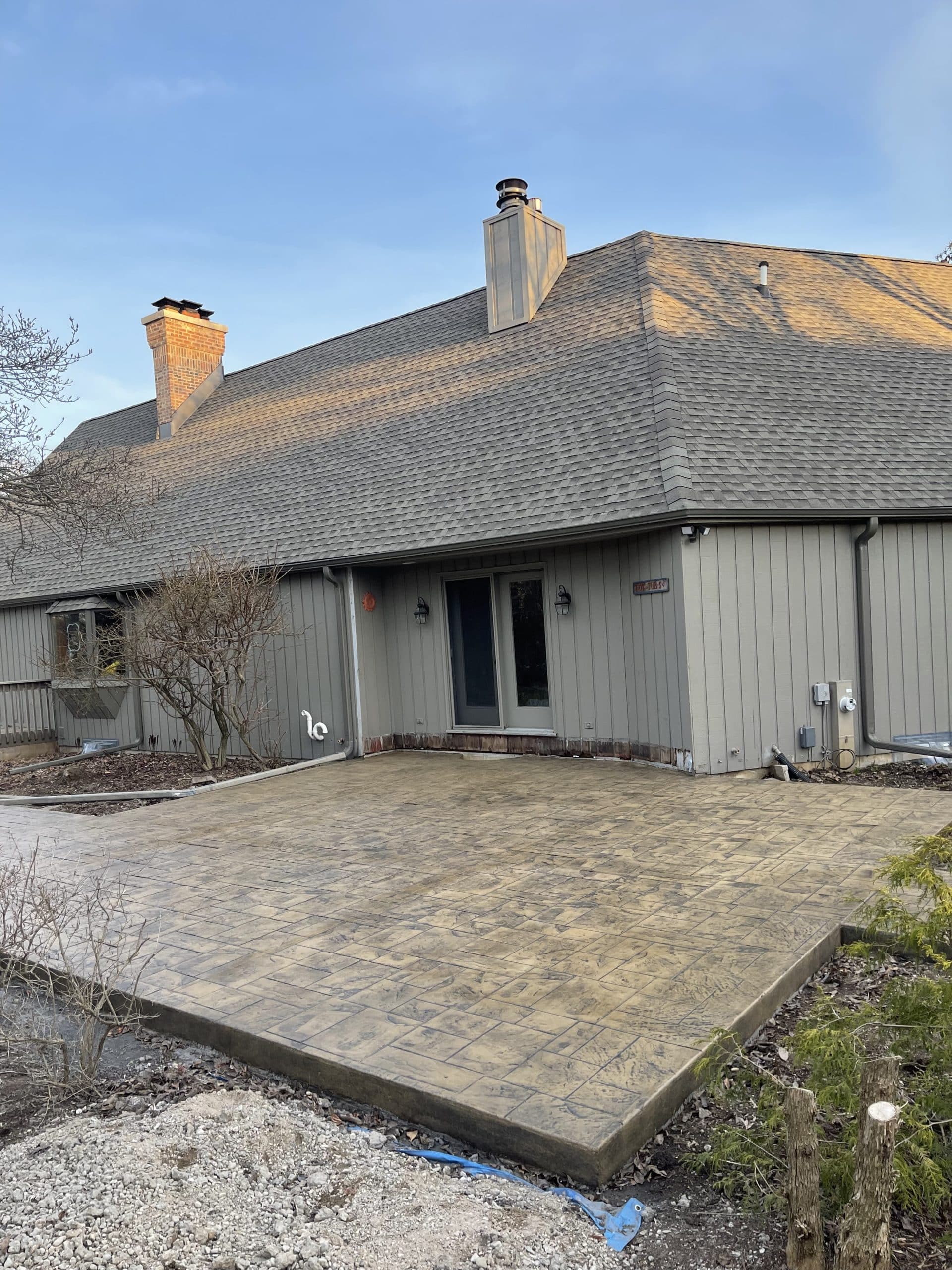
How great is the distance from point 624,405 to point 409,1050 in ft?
25.0

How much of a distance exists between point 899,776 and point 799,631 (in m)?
1.62

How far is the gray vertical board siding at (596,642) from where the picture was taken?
8.43 meters

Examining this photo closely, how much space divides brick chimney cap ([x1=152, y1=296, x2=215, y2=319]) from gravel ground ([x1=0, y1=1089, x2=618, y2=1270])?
16604 millimetres

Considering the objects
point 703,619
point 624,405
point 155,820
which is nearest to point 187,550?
point 155,820

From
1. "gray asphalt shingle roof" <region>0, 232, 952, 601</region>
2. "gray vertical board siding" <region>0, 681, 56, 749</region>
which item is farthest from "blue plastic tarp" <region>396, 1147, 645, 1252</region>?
"gray vertical board siding" <region>0, 681, 56, 749</region>

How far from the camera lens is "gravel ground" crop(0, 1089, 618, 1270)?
2297 mm

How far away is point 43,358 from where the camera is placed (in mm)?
10039

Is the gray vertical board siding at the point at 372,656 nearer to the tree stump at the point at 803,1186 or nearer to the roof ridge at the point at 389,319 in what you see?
the roof ridge at the point at 389,319

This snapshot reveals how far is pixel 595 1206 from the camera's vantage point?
2.53m

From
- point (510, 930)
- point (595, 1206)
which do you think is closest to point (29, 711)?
point (510, 930)

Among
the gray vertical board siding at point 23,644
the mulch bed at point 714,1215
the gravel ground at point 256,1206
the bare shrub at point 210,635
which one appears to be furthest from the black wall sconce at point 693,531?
the gray vertical board siding at point 23,644

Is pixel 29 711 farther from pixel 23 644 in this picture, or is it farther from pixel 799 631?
pixel 799 631

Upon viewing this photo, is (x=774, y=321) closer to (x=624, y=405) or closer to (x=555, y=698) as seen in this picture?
(x=624, y=405)

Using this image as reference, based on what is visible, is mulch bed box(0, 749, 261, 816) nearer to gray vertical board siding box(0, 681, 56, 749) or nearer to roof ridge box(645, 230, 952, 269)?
gray vertical board siding box(0, 681, 56, 749)
